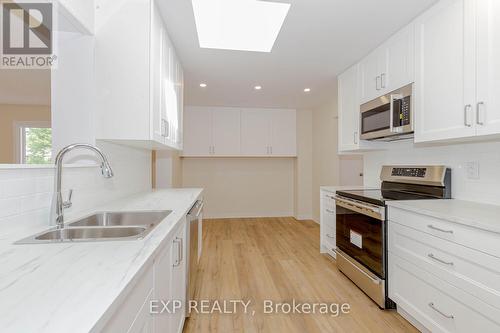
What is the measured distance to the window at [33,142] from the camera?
3.83 ft

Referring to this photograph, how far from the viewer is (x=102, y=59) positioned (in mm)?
1680

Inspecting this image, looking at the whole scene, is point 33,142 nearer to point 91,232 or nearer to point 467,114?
point 91,232

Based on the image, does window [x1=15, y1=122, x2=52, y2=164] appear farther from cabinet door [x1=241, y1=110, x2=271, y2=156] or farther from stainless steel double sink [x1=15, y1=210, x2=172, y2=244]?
cabinet door [x1=241, y1=110, x2=271, y2=156]

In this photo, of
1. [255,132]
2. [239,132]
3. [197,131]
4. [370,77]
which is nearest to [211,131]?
[197,131]

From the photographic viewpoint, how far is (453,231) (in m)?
1.40

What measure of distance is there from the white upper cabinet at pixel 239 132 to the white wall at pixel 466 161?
2.68m

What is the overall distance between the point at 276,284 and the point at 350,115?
78.2 inches

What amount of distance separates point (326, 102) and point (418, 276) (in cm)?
342

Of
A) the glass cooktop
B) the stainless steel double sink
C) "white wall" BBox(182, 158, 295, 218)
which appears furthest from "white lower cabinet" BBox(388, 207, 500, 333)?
"white wall" BBox(182, 158, 295, 218)

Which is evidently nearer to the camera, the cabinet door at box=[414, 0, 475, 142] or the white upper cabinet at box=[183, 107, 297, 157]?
the cabinet door at box=[414, 0, 475, 142]

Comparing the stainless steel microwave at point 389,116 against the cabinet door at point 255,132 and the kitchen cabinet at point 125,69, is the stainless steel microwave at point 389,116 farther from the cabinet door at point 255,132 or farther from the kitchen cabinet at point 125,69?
the cabinet door at point 255,132

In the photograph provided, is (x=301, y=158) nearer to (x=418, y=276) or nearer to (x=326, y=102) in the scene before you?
(x=326, y=102)

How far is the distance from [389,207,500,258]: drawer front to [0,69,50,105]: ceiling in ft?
7.71

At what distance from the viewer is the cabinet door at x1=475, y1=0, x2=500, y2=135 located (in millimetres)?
1374
